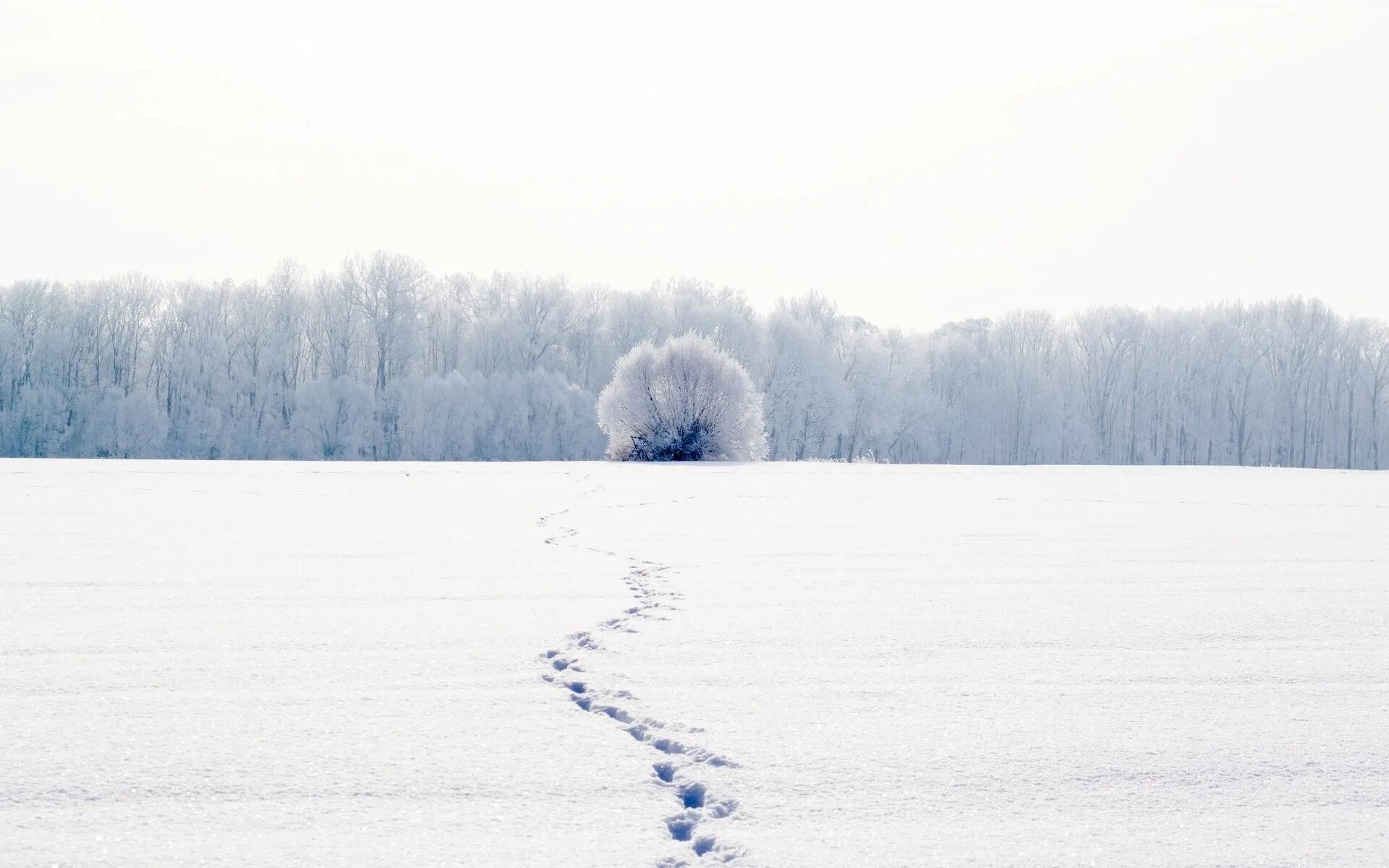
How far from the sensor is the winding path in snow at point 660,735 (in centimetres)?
192

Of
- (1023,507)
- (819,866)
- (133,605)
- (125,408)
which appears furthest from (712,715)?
(125,408)

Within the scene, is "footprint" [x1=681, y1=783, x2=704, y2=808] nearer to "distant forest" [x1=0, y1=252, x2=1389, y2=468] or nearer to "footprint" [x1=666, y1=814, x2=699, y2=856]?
"footprint" [x1=666, y1=814, x2=699, y2=856]

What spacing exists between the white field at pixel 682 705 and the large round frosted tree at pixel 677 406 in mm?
17440

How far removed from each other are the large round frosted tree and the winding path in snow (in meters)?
19.3

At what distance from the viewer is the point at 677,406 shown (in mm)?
23875

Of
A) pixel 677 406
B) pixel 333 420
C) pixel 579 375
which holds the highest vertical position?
pixel 579 375

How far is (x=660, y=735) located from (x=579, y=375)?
42808 millimetres

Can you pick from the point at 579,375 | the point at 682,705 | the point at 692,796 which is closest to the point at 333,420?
the point at 579,375

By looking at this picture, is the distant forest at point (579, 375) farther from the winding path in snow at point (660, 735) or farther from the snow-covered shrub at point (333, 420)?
the winding path in snow at point (660, 735)

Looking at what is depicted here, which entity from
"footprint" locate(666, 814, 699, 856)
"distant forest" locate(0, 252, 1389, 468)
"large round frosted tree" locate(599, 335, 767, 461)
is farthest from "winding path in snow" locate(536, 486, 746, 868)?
"distant forest" locate(0, 252, 1389, 468)

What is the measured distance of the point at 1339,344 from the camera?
49969mm

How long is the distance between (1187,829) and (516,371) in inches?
1655

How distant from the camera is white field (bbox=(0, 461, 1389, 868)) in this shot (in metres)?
1.93

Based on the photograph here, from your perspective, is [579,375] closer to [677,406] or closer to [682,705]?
[677,406]
